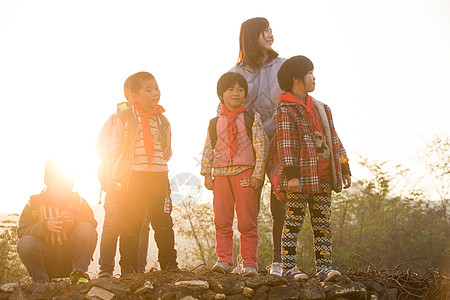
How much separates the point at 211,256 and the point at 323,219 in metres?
6.15

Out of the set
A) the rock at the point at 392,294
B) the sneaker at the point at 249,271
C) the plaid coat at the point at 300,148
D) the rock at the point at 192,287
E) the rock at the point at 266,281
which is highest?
the plaid coat at the point at 300,148

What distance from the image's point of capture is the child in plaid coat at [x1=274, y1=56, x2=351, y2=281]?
374 cm

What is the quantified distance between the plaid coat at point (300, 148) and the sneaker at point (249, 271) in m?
0.73

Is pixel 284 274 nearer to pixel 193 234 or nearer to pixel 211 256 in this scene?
pixel 193 234

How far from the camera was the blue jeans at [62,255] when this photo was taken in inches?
159

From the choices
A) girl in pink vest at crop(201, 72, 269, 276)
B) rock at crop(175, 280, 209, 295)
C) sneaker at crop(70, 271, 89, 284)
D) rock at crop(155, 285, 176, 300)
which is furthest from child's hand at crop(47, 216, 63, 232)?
girl in pink vest at crop(201, 72, 269, 276)

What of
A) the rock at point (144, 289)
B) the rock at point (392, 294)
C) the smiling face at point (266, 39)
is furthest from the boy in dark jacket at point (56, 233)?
the rock at point (392, 294)

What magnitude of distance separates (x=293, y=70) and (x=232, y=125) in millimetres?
751

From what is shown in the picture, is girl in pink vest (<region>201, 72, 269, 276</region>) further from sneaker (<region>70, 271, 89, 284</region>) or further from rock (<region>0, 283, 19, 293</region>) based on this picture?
rock (<region>0, 283, 19, 293</region>)

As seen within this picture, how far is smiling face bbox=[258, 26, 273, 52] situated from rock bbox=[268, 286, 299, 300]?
2.30m

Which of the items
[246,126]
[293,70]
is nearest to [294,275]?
[246,126]

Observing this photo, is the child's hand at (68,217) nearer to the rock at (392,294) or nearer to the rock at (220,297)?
the rock at (220,297)

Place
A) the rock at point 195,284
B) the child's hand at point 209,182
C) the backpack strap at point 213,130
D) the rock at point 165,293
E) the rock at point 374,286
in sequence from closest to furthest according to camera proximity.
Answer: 1. the rock at point 165,293
2. the rock at point 195,284
3. the rock at point 374,286
4. the child's hand at point 209,182
5. the backpack strap at point 213,130

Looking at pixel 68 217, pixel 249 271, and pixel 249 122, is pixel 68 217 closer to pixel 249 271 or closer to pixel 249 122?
pixel 249 271
